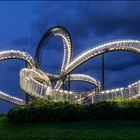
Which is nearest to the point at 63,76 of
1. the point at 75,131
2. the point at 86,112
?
the point at 86,112

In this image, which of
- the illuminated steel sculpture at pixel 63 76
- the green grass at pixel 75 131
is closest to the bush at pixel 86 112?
the green grass at pixel 75 131

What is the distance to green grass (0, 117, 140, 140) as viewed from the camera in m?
18.5

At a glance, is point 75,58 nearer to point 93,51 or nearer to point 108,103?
point 93,51

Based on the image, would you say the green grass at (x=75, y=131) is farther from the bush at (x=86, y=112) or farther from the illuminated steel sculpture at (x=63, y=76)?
the illuminated steel sculpture at (x=63, y=76)

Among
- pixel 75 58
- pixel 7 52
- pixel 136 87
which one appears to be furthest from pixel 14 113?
pixel 7 52

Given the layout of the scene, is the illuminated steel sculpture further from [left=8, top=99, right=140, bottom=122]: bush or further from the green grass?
the green grass

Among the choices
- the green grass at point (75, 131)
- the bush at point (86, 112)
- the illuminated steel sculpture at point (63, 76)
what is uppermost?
the illuminated steel sculpture at point (63, 76)

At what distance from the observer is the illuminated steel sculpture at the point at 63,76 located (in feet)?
127

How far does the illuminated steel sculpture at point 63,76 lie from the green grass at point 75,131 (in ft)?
51.8

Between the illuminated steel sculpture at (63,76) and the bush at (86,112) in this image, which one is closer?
the bush at (86,112)

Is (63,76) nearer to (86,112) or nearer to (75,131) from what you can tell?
(86,112)

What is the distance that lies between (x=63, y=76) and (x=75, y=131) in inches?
1303

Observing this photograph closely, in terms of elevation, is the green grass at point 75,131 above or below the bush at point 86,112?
below

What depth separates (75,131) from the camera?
19.8 meters
